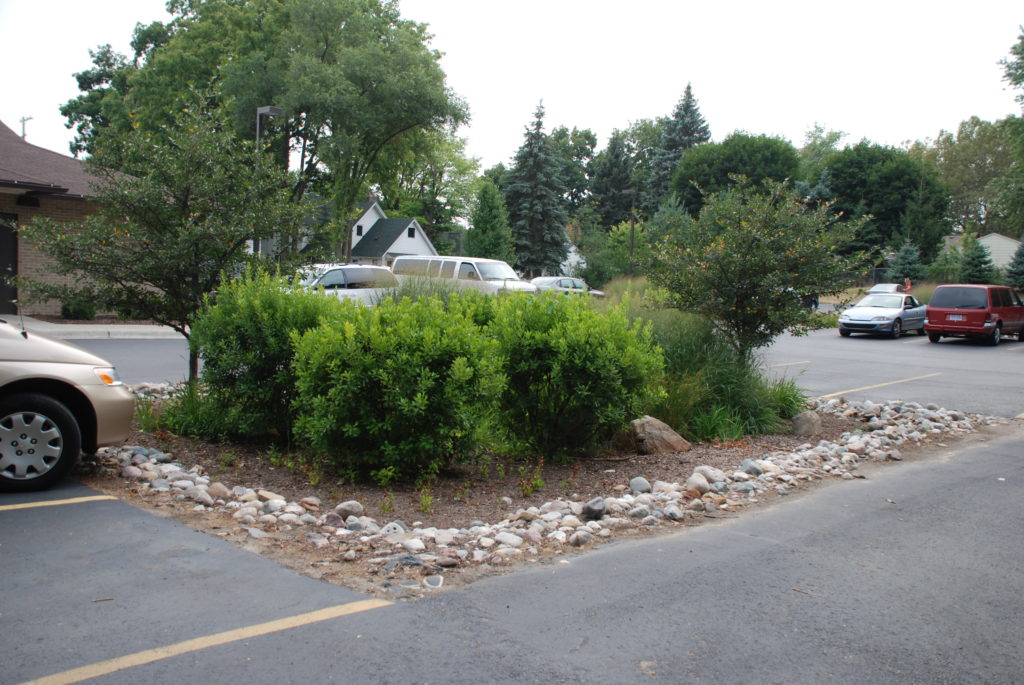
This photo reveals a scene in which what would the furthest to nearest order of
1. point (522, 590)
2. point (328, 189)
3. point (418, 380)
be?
point (328, 189) < point (418, 380) < point (522, 590)

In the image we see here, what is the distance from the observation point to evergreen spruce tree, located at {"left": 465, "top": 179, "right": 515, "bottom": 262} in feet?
163

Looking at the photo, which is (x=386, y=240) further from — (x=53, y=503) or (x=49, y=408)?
(x=53, y=503)

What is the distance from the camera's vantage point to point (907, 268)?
48094 mm

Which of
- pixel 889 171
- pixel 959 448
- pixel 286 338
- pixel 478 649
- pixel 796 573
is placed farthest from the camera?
pixel 889 171

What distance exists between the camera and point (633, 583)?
4.58 metres

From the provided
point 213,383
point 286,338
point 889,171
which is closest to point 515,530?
point 286,338

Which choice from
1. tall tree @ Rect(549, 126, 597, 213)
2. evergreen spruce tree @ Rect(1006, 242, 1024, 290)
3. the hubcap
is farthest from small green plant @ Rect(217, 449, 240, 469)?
tall tree @ Rect(549, 126, 597, 213)

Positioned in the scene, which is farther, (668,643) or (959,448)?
(959,448)

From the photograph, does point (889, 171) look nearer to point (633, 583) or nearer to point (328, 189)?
point (328, 189)

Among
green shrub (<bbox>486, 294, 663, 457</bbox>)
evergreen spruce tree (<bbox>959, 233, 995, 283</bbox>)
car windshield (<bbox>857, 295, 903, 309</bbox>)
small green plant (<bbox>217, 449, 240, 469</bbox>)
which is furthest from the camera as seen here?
evergreen spruce tree (<bbox>959, 233, 995, 283</bbox>)

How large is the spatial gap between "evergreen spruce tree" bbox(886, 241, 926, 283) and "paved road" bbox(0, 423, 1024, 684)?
155ft

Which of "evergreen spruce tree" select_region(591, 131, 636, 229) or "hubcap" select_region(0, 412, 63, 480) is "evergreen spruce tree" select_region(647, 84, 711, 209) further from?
"hubcap" select_region(0, 412, 63, 480)

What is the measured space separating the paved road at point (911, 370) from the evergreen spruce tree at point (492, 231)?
86.9 ft

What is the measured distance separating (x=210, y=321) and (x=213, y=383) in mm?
595
